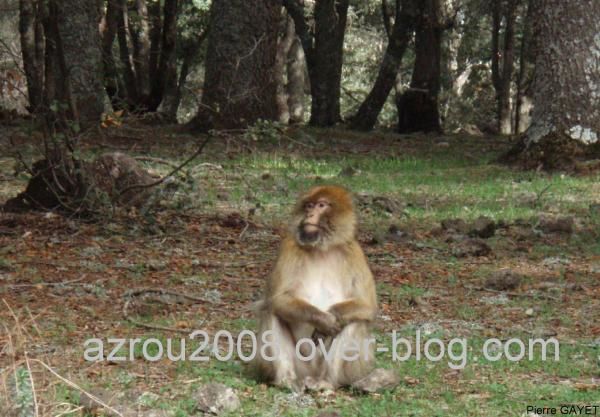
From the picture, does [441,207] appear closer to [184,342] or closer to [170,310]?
[170,310]

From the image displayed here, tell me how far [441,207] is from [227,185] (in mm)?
2761

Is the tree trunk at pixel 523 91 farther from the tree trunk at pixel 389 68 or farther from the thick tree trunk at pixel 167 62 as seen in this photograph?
→ the thick tree trunk at pixel 167 62

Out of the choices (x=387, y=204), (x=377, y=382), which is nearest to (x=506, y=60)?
(x=387, y=204)

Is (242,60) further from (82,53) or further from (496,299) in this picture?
(496,299)

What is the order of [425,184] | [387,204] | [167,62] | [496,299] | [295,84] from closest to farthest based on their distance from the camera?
[496,299] < [387,204] < [425,184] < [167,62] < [295,84]

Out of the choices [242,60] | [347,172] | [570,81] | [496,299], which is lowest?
[496,299]

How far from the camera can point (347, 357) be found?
655 centimetres

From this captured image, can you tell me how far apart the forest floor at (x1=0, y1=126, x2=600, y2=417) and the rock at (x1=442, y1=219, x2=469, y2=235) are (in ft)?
0.07

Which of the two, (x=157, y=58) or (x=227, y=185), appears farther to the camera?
(x=157, y=58)

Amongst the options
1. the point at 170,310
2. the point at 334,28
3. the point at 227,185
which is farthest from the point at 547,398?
the point at 334,28

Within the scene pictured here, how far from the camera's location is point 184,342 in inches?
304

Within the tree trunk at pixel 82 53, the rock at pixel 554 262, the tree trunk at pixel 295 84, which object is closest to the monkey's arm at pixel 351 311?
the rock at pixel 554 262

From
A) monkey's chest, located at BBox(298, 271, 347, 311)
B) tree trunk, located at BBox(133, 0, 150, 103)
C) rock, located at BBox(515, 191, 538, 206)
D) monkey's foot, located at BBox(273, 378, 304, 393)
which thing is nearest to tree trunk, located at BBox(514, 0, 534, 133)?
tree trunk, located at BBox(133, 0, 150, 103)

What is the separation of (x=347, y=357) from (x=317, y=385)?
221mm
